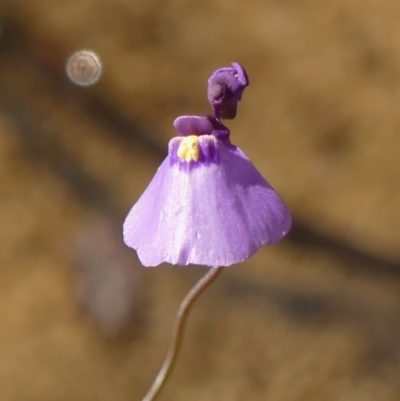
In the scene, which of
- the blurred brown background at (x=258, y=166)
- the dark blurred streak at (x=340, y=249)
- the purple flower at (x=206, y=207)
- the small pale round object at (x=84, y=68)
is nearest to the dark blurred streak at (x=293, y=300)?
the blurred brown background at (x=258, y=166)

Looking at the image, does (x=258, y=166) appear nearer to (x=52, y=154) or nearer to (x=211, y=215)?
(x=52, y=154)

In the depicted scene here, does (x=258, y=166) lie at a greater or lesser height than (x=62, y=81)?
lesser

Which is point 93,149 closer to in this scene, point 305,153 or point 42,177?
point 42,177

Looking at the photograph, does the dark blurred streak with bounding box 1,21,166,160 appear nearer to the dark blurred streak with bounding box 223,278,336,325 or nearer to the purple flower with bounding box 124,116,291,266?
the dark blurred streak with bounding box 223,278,336,325

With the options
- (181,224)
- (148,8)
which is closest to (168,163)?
(181,224)

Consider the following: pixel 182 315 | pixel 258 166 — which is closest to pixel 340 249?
pixel 258 166

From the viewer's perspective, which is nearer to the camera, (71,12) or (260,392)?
(260,392)
